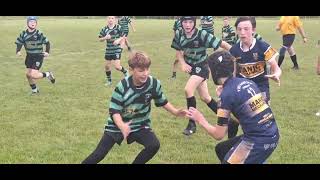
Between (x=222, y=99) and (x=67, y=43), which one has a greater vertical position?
(x=222, y=99)

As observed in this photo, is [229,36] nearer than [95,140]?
No

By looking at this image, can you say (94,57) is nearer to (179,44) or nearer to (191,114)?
(179,44)

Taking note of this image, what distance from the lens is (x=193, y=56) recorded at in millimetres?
9156

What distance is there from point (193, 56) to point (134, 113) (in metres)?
3.21

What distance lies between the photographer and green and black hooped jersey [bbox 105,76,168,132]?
6.09 m

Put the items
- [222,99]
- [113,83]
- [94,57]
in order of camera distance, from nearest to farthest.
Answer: [222,99] → [113,83] → [94,57]

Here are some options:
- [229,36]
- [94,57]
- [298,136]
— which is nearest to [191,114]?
[298,136]

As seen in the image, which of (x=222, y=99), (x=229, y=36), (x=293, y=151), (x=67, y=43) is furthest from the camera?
(x=67, y=43)

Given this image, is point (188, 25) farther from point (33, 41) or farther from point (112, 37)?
point (112, 37)

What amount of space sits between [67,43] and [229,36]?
1286 cm

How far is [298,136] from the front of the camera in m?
8.59

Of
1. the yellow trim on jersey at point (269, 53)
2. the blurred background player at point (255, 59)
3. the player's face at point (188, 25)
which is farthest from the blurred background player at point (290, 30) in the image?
the yellow trim on jersey at point (269, 53)

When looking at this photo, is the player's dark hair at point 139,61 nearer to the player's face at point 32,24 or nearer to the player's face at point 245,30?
the player's face at point 245,30

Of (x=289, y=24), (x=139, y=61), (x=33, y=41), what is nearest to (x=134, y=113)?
(x=139, y=61)
